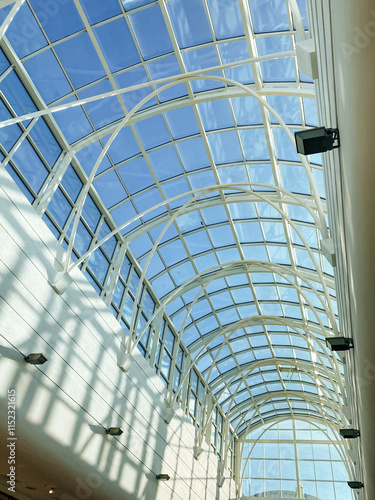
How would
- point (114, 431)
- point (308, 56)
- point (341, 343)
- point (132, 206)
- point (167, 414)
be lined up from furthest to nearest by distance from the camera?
point (167, 414), point (132, 206), point (114, 431), point (341, 343), point (308, 56)

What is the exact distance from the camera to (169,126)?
2377 cm

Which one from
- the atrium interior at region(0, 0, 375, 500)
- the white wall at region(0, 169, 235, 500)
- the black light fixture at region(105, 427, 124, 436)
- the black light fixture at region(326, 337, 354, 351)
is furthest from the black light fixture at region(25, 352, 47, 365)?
the black light fixture at region(326, 337, 354, 351)

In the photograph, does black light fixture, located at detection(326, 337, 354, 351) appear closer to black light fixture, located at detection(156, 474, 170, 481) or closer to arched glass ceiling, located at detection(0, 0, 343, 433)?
arched glass ceiling, located at detection(0, 0, 343, 433)

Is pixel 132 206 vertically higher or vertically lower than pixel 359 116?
higher

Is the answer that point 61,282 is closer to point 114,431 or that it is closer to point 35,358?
point 35,358

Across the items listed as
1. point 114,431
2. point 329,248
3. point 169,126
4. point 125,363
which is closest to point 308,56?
point 329,248

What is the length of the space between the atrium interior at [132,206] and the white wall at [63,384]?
0.26 ft

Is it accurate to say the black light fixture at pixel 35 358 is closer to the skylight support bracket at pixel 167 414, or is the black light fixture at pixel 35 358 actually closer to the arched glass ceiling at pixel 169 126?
the arched glass ceiling at pixel 169 126

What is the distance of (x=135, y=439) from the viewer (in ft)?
77.8

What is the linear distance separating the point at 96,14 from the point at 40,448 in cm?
1678

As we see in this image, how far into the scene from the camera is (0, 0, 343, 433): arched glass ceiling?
58.8ft

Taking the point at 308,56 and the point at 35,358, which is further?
the point at 35,358

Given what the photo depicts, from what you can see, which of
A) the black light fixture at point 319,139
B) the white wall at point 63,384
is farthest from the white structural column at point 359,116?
the white wall at point 63,384

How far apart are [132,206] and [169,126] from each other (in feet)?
18.5
